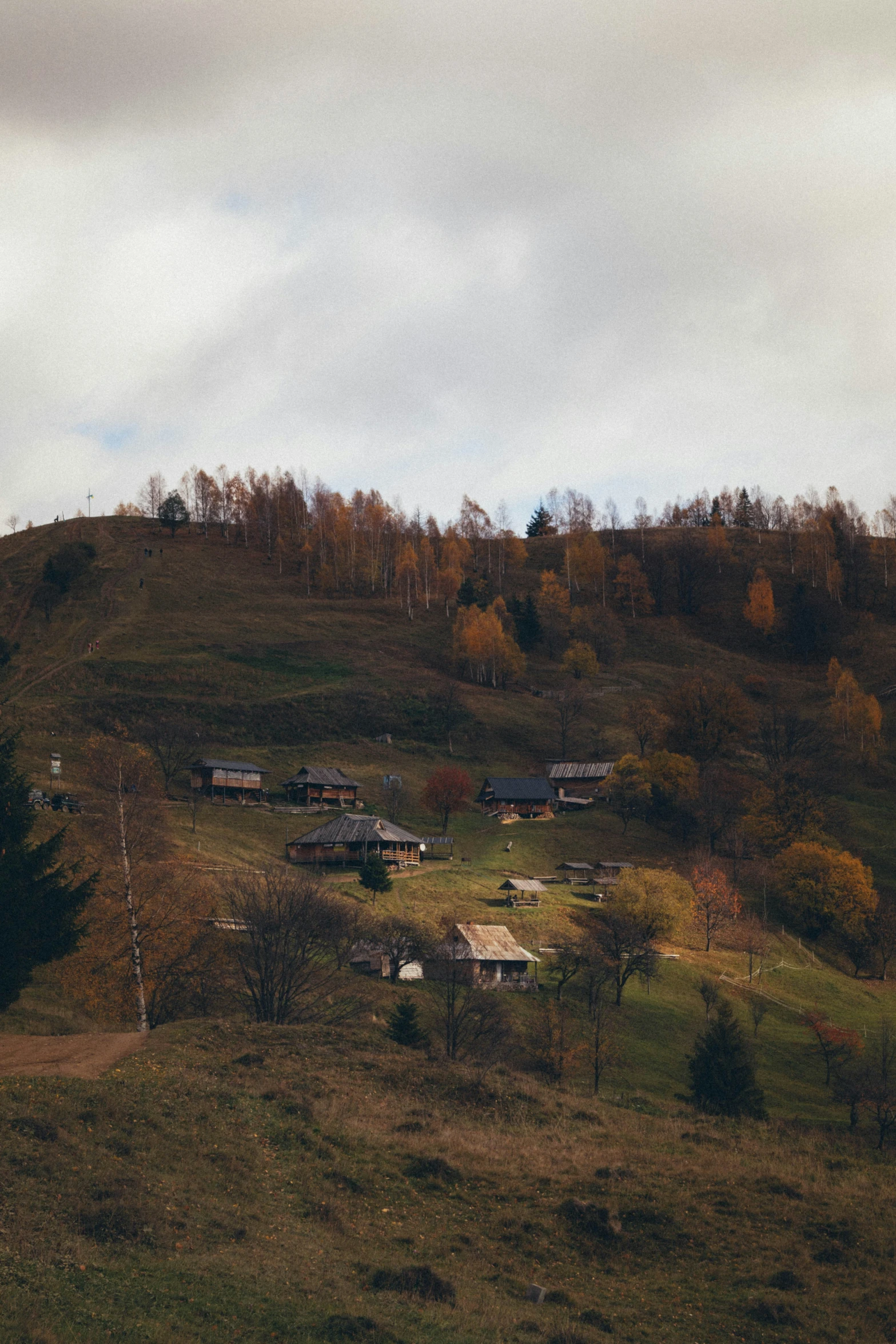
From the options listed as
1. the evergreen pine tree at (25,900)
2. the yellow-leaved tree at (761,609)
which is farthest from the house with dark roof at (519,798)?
the yellow-leaved tree at (761,609)

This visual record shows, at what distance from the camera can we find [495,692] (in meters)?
138

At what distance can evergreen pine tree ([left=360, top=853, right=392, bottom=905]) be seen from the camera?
242 feet

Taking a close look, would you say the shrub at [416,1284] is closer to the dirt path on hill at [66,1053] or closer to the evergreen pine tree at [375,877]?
the dirt path on hill at [66,1053]

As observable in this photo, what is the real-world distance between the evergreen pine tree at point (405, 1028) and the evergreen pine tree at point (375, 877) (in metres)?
26.4

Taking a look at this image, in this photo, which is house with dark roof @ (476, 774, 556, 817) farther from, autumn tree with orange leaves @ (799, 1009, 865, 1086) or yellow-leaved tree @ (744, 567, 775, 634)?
yellow-leaved tree @ (744, 567, 775, 634)

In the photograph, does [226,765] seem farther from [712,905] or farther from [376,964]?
[712,905]

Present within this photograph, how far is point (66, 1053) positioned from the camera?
30.4m

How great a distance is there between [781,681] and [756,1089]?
4335 inches

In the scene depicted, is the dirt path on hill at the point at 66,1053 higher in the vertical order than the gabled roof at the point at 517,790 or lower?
higher

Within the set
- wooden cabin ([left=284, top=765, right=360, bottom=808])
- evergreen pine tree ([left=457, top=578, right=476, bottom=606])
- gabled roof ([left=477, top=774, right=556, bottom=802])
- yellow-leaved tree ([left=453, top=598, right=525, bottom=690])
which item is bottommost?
gabled roof ([left=477, top=774, right=556, bottom=802])

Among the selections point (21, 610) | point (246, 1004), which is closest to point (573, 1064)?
point (246, 1004)

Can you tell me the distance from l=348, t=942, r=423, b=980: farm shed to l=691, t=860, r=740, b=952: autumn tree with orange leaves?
2811 cm

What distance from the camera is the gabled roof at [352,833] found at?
274 ft

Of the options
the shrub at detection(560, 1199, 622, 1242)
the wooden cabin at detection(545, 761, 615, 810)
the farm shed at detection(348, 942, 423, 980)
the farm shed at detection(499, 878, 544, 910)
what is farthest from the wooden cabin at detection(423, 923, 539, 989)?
the wooden cabin at detection(545, 761, 615, 810)
